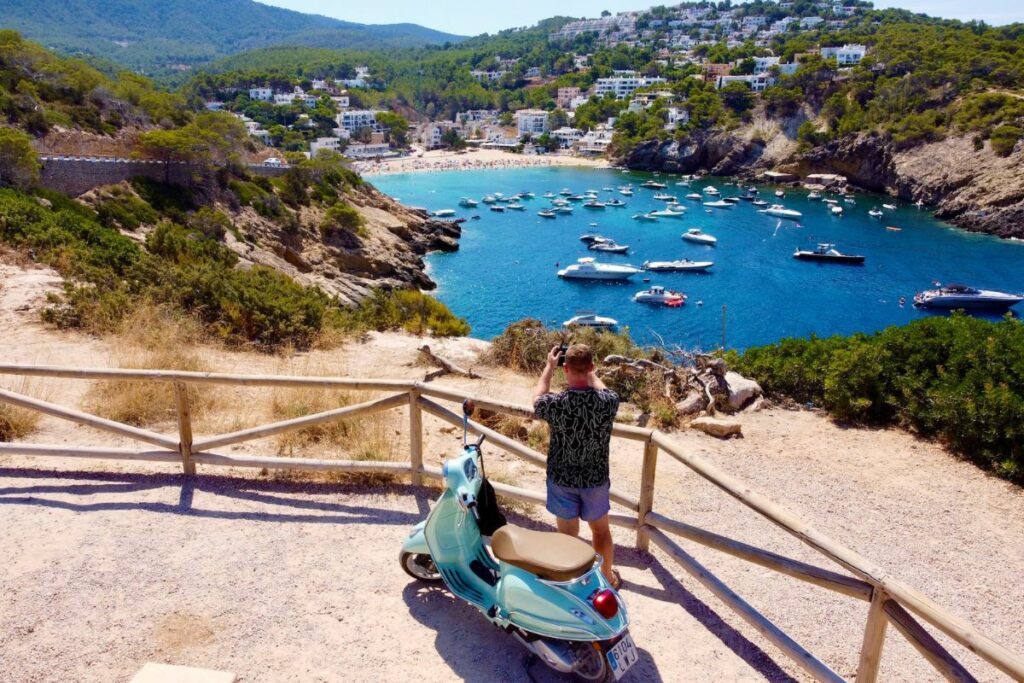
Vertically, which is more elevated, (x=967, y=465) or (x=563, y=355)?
(x=563, y=355)

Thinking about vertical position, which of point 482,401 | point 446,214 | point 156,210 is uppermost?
point 482,401

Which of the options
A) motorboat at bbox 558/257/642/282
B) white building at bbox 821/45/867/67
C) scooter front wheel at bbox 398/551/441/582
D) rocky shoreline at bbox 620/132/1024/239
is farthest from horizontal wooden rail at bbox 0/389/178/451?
white building at bbox 821/45/867/67

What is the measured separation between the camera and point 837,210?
6488 centimetres

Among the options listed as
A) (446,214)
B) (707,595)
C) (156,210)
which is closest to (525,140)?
(446,214)

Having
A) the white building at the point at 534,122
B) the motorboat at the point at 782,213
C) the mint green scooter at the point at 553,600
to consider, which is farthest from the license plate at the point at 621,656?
the white building at the point at 534,122

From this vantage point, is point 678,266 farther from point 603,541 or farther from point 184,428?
point 603,541

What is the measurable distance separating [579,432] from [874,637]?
1.74 metres

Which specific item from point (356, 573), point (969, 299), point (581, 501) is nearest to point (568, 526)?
point (581, 501)

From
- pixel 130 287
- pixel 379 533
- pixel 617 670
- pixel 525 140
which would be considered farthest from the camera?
pixel 525 140

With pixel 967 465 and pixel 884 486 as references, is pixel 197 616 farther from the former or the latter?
pixel 967 465

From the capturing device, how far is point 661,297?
1556 inches

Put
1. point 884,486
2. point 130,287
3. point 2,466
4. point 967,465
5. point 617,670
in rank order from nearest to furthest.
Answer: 1. point 617,670
2. point 2,466
3. point 884,486
4. point 967,465
5. point 130,287

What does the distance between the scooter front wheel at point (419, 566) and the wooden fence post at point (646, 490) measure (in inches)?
59.2

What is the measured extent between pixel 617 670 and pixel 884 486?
528cm
